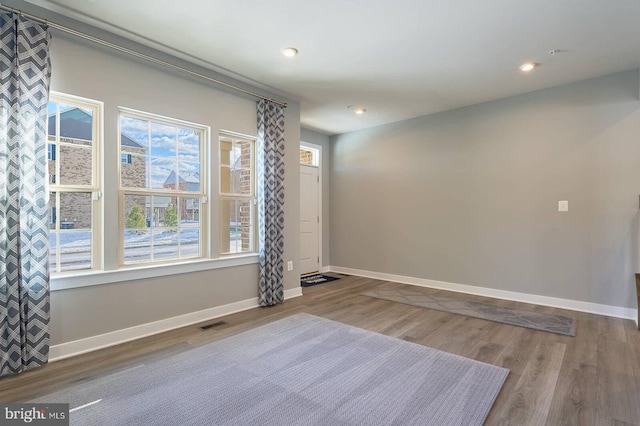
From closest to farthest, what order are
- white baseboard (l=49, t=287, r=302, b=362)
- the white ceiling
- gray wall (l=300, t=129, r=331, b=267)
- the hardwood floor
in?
the hardwood floor → the white ceiling → white baseboard (l=49, t=287, r=302, b=362) → gray wall (l=300, t=129, r=331, b=267)

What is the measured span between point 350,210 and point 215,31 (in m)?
3.88

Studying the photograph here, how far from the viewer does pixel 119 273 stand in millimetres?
2758

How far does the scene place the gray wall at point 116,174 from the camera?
8.24 ft

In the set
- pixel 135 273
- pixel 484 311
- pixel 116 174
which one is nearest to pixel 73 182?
pixel 116 174

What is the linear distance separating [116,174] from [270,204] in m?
1.67

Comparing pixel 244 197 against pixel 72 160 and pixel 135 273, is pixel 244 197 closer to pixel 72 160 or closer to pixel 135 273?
pixel 135 273

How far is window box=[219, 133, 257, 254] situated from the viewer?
12.2 ft

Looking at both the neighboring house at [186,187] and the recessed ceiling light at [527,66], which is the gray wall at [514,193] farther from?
the neighboring house at [186,187]

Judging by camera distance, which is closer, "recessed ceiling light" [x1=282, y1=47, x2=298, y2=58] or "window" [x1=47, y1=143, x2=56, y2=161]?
"window" [x1=47, y1=143, x2=56, y2=161]

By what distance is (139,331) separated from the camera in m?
2.87

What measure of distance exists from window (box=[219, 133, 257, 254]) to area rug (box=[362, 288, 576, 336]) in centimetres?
190

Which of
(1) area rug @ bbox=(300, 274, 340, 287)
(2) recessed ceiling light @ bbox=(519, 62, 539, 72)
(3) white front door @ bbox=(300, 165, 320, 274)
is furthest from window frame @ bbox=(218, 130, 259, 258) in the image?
(2) recessed ceiling light @ bbox=(519, 62, 539, 72)

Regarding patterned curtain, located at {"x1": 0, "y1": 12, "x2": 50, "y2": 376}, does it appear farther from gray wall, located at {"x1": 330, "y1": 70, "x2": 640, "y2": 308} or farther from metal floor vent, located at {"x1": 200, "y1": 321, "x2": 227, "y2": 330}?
gray wall, located at {"x1": 330, "y1": 70, "x2": 640, "y2": 308}

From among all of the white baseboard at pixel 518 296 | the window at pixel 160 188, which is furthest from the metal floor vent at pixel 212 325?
the white baseboard at pixel 518 296
